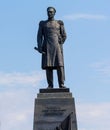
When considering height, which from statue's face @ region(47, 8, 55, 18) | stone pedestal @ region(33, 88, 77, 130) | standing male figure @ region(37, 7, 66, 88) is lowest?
stone pedestal @ region(33, 88, 77, 130)

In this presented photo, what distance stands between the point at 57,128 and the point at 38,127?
0.81m

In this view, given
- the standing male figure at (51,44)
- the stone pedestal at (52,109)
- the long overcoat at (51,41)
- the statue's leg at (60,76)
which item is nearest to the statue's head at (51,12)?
the standing male figure at (51,44)

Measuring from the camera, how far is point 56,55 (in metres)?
20.5

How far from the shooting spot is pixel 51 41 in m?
20.6

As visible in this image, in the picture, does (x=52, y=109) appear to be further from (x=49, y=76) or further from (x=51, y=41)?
(x=51, y=41)

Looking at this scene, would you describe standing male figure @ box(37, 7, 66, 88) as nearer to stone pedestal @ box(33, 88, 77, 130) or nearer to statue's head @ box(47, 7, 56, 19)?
statue's head @ box(47, 7, 56, 19)

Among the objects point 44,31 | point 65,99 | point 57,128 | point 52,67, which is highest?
point 44,31

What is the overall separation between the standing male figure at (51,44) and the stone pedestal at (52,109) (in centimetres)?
58

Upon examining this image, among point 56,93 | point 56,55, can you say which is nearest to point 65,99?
point 56,93

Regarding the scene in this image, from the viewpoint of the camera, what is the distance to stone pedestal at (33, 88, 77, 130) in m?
19.5

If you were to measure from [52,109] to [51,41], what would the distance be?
8.54 ft

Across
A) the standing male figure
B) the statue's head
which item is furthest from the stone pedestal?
the statue's head

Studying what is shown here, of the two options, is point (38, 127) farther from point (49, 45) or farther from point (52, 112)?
point (49, 45)

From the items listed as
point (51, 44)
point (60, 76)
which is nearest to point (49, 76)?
point (60, 76)
